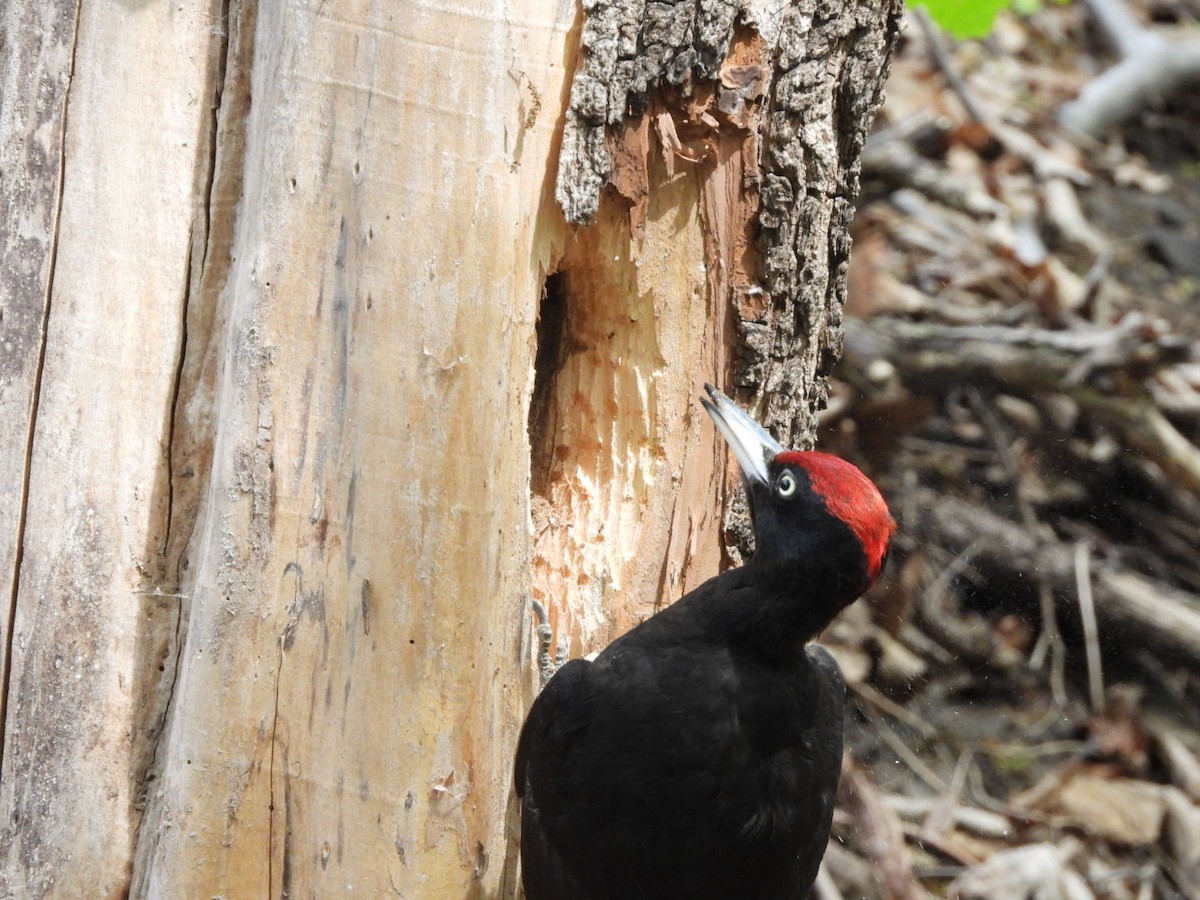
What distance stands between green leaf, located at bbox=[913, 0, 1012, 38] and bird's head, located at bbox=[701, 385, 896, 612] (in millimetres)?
2505

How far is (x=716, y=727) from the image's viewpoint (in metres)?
2.71

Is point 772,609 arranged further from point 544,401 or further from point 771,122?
point 771,122

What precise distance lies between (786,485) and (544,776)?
2.66 feet

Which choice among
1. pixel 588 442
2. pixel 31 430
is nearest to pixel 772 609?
pixel 588 442

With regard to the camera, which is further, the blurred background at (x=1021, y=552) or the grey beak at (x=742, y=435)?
the blurred background at (x=1021, y=552)

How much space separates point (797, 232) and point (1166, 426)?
2.59 m

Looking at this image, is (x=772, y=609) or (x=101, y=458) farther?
(x=772, y=609)

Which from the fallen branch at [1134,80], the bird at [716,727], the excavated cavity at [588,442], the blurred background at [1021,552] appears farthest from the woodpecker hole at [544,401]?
the fallen branch at [1134,80]

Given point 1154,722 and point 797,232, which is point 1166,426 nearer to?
point 1154,722

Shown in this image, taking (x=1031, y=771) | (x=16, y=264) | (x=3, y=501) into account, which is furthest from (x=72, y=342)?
(x=1031, y=771)

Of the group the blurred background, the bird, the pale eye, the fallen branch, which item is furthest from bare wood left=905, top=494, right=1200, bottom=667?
the fallen branch

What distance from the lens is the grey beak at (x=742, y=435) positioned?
273cm

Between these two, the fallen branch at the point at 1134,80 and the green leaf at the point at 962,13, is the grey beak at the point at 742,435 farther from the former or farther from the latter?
the fallen branch at the point at 1134,80

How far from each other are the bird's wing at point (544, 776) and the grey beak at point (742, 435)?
0.63 meters
